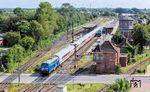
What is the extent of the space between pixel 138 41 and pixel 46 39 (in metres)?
23.5

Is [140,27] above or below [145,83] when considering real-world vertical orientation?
above

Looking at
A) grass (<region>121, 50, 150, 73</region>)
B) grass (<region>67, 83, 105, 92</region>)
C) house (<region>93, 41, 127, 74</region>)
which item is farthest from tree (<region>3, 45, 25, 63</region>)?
grass (<region>121, 50, 150, 73</region>)

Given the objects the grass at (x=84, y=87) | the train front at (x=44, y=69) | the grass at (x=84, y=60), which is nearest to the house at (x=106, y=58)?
the grass at (x=84, y=60)

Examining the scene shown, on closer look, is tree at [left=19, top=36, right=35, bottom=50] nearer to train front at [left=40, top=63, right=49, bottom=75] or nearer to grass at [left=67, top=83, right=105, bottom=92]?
train front at [left=40, top=63, right=49, bottom=75]

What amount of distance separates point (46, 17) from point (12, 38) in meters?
11.7

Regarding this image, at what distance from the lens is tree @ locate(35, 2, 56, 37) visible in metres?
77.4

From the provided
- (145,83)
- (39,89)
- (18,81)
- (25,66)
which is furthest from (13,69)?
(145,83)

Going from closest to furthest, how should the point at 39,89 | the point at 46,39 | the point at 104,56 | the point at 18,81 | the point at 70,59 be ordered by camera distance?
the point at 39,89, the point at 18,81, the point at 104,56, the point at 70,59, the point at 46,39

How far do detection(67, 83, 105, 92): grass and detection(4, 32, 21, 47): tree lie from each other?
29628mm

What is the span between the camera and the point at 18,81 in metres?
46.8

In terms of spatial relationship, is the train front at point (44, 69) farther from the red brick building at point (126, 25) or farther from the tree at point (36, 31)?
the red brick building at point (126, 25)

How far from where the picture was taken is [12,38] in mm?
72500

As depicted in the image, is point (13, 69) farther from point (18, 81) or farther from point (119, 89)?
point (119, 89)

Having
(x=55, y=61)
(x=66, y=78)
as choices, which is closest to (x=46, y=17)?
(x=55, y=61)
